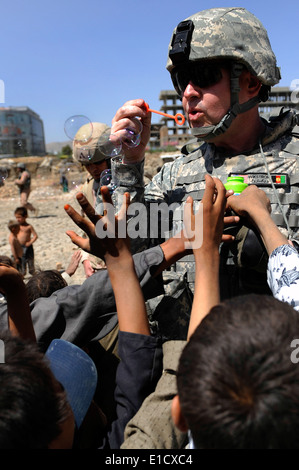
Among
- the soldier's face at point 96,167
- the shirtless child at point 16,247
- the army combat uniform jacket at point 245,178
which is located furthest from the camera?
the shirtless child at point 16,247

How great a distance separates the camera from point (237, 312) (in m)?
1.08

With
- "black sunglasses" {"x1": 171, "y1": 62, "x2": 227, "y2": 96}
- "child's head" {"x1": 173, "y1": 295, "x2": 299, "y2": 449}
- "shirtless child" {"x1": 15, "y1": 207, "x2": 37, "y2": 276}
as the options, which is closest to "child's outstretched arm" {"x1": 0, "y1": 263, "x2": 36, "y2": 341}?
"child's head" {"x1": 173, "y1": 295, "x2": 299, "y2": 449}

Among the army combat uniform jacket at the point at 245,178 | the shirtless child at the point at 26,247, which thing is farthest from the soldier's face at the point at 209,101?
the shirtless child at the point at 26,247

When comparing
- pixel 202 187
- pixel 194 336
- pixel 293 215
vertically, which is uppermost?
pixel 202 187

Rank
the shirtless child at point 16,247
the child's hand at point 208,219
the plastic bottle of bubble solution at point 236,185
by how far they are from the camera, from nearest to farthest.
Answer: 1. the child's hand at point 208,219
2. the plastic bottle of bubble solution at point 236,185
3. the shirtless child at point 16,247

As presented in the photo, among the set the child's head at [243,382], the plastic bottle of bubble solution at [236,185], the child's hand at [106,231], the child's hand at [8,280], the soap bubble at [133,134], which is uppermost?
the soap bubble at [133,134]

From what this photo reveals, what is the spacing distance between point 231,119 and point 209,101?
0.51 feet

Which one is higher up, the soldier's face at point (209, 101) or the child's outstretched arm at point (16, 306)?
the soldier's face at point (209, 101)

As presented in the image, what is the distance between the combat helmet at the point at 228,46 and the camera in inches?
86.4

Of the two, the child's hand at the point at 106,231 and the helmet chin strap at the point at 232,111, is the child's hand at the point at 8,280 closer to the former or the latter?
the child's hand at the point at 106,231

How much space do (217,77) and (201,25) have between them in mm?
343

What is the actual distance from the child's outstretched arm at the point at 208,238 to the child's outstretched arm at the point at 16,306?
719 millimetres

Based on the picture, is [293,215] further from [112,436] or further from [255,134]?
[112,436]
